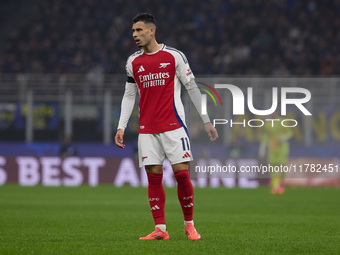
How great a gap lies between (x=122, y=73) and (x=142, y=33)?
1923 cm

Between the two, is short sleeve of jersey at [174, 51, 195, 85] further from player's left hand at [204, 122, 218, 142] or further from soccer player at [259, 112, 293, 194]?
soccer player at [259, 112, 293, 194]

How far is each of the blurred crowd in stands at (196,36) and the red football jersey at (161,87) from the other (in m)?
19.2

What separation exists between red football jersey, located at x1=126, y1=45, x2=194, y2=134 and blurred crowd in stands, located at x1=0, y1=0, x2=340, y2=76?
1915 centimetres

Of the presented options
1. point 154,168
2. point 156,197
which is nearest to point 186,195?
point 156,197

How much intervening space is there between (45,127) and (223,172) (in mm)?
5382

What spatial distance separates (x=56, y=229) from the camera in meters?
8.60

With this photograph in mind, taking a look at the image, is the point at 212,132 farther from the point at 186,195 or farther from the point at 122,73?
the point at 122,73

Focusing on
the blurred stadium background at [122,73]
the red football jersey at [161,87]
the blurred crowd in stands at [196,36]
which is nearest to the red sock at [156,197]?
the red football jersey at [161,87]

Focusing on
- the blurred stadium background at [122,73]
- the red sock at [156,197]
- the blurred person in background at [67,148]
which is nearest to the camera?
the red sock at [156,197]

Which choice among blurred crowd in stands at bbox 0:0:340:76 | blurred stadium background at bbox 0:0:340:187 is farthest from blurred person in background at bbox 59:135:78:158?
blurred crowd in stands at bbox 0:0:340:76

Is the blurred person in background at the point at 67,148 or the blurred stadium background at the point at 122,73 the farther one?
the blurred person in background at the point at 67,148

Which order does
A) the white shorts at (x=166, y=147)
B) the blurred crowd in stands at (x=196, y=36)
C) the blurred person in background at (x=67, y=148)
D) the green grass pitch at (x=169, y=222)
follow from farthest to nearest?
the blurred crowd in stands at (x=196, y=36) < the blurred person in background at (x=67, y=148) < the white shorts at (x=166, y=147) < the green grass pitch at (x=169, y=222)

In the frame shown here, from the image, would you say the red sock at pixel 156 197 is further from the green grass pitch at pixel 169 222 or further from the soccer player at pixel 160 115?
the green grass pitch at pixel 169 222

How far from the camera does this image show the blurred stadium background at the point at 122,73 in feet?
68.4
